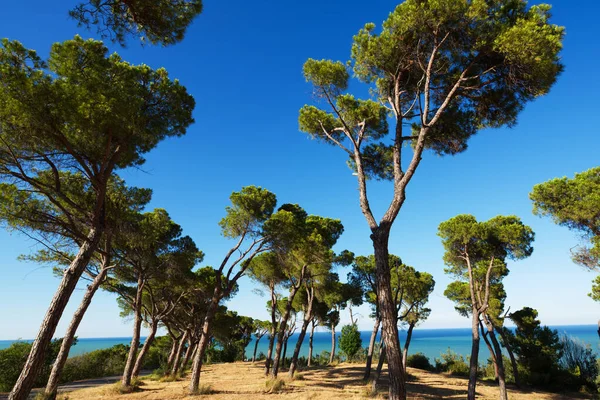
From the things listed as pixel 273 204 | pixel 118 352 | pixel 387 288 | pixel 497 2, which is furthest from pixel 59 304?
pixel 118 352

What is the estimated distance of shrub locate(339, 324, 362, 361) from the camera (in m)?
26.4

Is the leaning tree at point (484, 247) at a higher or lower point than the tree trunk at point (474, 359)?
higher

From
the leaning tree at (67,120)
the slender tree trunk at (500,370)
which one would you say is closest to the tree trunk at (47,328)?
the leaning tree at (67,120)

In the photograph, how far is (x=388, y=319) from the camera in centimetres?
490

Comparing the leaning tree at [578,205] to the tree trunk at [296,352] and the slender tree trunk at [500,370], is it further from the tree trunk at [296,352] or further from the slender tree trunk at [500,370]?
the tree trunk at [296,352]

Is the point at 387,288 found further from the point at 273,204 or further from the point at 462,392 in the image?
the point at 462,392

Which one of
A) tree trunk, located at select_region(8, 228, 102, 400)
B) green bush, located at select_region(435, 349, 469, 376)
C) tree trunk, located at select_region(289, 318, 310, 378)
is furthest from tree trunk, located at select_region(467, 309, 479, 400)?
green bush, located at select_region(435, 349, 469, 376)

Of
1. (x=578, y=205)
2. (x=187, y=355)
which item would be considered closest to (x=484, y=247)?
(x=578, y=205)

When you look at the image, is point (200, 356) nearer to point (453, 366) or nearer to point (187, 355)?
point (187, 355)

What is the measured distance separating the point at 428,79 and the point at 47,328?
363 inches

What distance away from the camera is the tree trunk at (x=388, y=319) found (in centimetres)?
454

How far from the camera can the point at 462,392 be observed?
540 inches

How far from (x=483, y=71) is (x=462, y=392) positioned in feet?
46.8

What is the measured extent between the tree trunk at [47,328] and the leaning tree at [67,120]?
2 cm
